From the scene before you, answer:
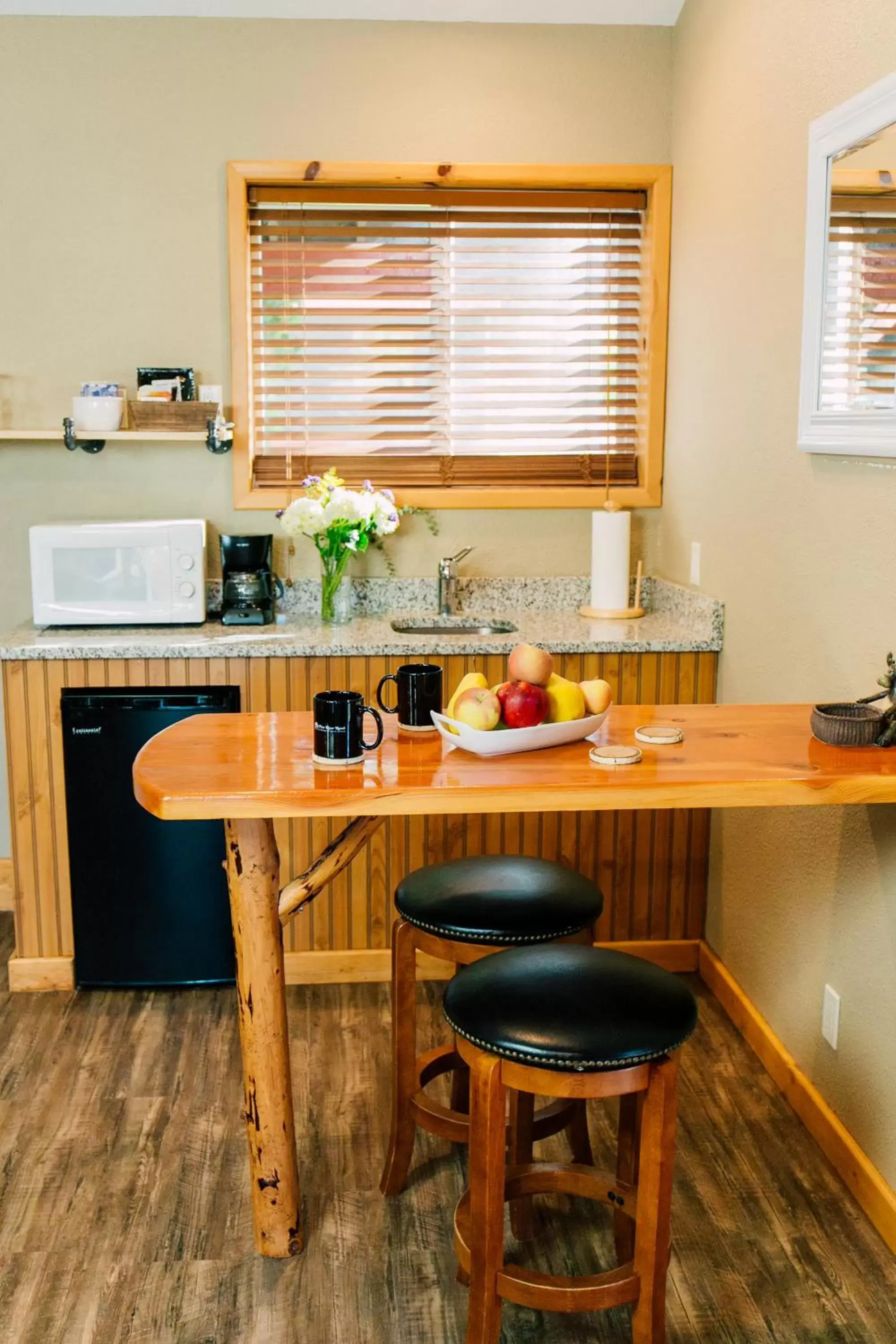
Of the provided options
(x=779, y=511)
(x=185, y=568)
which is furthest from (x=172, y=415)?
(x=779, y=511)

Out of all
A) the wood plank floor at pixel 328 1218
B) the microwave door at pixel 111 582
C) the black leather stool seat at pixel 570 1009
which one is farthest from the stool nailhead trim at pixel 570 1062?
the microwave door at pixel 111 582

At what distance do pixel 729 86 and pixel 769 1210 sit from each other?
2.53 m

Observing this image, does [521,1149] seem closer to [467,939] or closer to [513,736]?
[467,939]

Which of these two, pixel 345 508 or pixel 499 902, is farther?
pixel 345 508

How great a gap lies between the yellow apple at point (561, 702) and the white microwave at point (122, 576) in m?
1.56

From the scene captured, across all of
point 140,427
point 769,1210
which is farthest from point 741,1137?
point 140,427

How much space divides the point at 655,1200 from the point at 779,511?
1554 mm

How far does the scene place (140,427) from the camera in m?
3.55

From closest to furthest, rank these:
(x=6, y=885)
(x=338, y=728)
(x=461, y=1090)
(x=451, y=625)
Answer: (x=338, y=728)
(x=461, y=1090)
(x=451, y=625)
(x=6, y=885)

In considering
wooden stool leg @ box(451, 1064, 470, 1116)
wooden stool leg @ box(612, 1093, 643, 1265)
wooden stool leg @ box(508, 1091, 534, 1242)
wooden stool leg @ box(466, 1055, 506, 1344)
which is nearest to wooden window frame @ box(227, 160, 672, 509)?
wooden stool leg @ box(451, 1064, 470, 1116)

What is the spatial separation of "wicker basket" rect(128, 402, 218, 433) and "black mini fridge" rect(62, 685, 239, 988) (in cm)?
79

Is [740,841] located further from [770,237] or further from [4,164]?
[4,164]

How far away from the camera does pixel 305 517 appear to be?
3.45 m

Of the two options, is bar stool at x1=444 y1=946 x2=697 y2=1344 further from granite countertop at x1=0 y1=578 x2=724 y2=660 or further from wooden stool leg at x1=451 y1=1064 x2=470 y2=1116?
granite countertop at x1=0 y1=578 x2=724 y2=660
